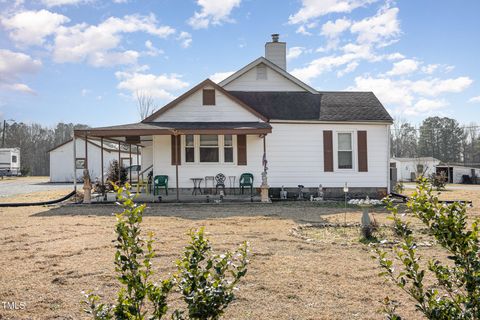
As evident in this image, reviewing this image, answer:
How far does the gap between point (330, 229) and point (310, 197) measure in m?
6.34

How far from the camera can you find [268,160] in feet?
49.6

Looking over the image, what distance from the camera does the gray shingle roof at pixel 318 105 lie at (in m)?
15.4

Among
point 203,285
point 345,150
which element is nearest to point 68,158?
point 345,150

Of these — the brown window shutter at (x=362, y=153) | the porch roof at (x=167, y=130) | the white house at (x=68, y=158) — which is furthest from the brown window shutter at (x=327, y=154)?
the white house at (x=68, y=158)

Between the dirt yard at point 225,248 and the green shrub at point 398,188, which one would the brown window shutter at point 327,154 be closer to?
the green shrub at point 398,188

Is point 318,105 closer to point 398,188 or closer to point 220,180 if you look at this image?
point 220,180

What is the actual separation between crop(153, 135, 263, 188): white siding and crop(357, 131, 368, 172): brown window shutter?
4137 mm

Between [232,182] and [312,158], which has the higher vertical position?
[312,158]

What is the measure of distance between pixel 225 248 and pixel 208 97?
9.78 m

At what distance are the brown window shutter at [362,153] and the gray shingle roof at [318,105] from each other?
29.8 inches

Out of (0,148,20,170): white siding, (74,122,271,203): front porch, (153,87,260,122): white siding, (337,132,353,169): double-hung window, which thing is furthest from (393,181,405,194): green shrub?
(0,148,20,170): white siding

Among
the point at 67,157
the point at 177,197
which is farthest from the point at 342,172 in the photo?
the point at 67,157

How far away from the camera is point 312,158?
15.2 m

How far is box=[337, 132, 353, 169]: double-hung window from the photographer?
15.4 meters
